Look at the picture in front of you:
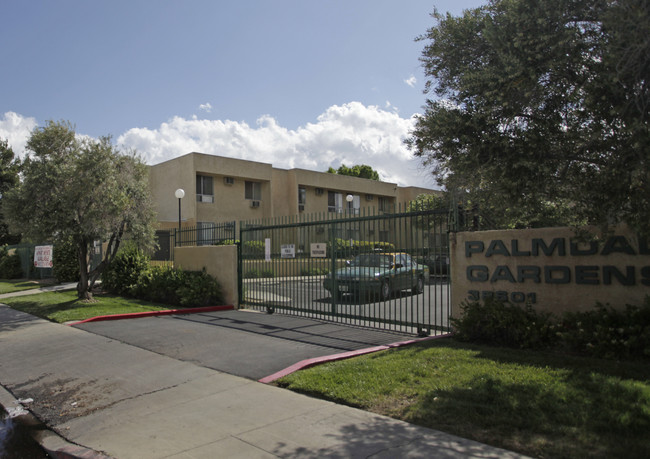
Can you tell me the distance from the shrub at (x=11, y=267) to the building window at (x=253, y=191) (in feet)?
46.7

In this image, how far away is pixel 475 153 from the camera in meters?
5.87

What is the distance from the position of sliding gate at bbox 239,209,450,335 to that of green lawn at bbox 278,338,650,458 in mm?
2400

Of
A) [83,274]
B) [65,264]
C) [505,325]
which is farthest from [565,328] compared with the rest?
[65,264]

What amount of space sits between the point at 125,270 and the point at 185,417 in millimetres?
12853

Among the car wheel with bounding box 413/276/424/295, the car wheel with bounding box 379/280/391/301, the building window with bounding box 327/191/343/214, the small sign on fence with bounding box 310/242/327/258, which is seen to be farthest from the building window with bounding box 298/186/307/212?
the car wheel with bounding box 413/276/424/295

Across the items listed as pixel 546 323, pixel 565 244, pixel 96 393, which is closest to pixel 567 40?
pixel 565 244

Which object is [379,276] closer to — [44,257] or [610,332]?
[610,332]

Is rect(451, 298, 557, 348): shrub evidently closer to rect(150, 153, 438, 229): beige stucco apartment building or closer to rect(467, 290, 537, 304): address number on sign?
rect(467, 290, 537, 304): address number on sign

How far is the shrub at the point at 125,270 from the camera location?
54.1 feet

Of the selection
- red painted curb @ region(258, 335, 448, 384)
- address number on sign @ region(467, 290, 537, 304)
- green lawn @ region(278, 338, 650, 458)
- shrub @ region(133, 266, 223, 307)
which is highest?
address number on sign @ region(467, 290, 537, 304)

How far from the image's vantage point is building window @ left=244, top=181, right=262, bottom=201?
32.3 metres

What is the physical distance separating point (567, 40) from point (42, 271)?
27272mm

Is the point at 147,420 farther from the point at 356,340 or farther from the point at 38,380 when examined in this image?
the point at 356,340

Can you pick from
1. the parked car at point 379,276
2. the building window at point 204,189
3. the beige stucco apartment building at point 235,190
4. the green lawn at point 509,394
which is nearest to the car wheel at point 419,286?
the parked car at point 379,276
